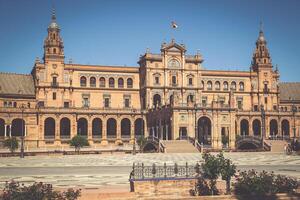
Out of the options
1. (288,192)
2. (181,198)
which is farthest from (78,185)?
(288,192)

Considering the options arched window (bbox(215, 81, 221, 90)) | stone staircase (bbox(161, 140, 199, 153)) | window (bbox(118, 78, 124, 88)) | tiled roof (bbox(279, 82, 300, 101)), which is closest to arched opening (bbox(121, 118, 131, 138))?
window (bbox(118, 78, 124, 88))

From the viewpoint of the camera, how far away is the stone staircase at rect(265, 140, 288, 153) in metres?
70.5

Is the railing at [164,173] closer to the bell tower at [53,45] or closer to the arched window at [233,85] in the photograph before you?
the bell tower at [53,45]

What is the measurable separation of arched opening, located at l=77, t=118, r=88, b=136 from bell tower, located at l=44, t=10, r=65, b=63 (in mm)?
12196

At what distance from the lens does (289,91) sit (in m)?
105

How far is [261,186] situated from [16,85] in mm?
72704

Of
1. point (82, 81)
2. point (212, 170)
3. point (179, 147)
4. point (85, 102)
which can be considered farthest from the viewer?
point (82, 81)

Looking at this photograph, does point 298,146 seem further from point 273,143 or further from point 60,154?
point 60,154

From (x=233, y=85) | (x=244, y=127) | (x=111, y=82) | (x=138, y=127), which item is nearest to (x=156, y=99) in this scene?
(x=138, y=127)

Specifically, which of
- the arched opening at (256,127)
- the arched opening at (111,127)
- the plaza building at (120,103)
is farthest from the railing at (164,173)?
the arched opening at (256,127)

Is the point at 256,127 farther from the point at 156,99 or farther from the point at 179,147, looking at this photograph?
the point at 179,147

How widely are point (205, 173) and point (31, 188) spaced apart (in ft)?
28.7

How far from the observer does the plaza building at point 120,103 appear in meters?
79.1

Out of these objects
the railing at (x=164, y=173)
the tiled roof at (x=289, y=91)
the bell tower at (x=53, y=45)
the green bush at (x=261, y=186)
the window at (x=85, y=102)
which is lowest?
the green bush at (x=261, y=186)
